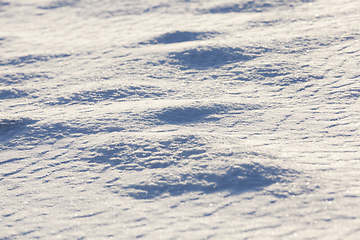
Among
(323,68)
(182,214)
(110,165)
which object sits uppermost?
(323,68)

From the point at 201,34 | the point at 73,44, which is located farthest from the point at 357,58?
the point at 73,44

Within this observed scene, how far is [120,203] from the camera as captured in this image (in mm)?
2715

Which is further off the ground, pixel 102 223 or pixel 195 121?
pixel 195 121

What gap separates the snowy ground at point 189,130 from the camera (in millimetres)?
2510

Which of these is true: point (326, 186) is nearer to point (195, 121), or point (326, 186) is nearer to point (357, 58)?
point (195, 121)

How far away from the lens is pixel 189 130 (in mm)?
3492

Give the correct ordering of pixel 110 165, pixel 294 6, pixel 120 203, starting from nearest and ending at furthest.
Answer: pixel 120 203 → pixel 110 165 → pixel 294 6

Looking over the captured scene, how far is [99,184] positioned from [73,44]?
3.88 meters

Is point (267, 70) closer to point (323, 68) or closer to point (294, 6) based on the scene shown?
point (323, 68)

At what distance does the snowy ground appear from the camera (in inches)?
98.8

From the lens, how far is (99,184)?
2.95 metres

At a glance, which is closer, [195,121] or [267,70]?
[195,121]

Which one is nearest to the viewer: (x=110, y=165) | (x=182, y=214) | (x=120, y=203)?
(x=182, y=214)

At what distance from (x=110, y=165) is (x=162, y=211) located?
83cm
